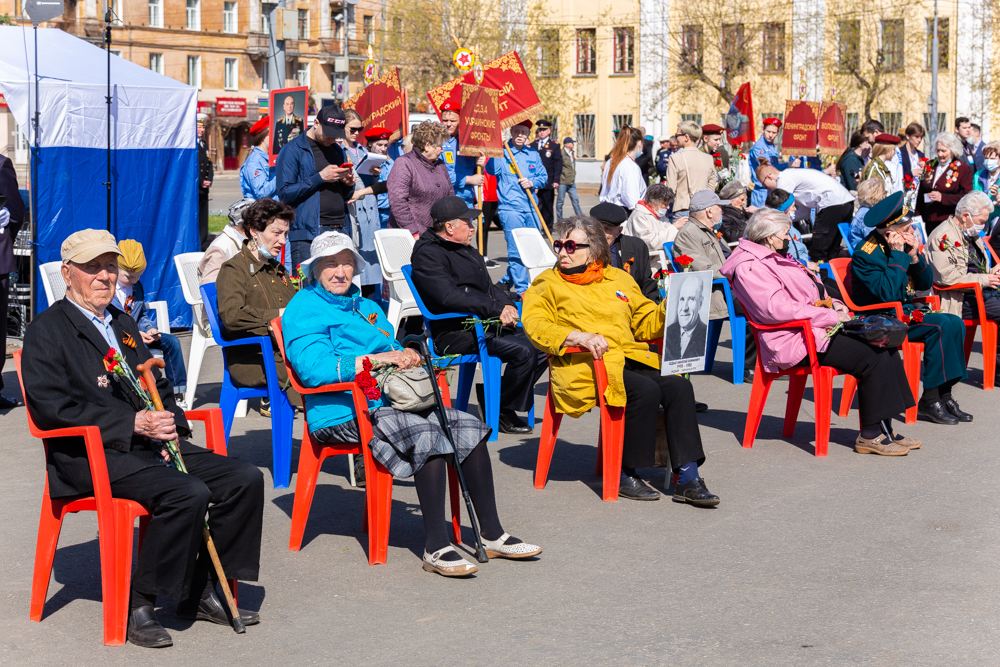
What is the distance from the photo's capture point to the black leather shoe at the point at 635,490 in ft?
20.8

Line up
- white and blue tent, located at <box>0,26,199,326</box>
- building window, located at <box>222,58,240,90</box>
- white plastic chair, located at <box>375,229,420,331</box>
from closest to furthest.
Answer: white plastic chair, located at <box>375,229,420,331</box>, white and blue tent, located at <box>0,26,199,326</box>, building window, located at <box>222,58,240,90</box>

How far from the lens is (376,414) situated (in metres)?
5.45

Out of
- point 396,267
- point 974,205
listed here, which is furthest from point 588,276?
point 974,205

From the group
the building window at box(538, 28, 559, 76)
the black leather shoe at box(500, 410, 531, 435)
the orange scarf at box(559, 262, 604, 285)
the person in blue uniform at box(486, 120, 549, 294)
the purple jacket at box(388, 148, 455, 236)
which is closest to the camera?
the orange scarf at box(559, 262, 604, 285)

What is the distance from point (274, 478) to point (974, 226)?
5911 mm

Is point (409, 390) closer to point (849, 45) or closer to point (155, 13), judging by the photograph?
point (849, 45)

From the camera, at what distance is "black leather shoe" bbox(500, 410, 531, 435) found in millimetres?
7996

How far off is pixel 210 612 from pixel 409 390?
1.35m

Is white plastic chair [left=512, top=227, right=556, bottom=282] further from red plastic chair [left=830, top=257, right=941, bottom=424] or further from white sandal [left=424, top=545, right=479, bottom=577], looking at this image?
white sandal [left=424, top=545, right=479, bottom=577]

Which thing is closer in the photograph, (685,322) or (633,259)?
(685,322)

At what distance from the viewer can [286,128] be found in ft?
40.4

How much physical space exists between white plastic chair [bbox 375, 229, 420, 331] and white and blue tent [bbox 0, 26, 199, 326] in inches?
109

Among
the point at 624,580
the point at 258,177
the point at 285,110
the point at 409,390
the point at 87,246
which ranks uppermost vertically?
the point at 285,110

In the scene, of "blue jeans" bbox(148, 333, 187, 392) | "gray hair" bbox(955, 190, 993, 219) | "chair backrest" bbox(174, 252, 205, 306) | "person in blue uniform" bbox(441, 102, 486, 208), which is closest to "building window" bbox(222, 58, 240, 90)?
"person in blue uniform" bbox(441, 102, 486, 208)
